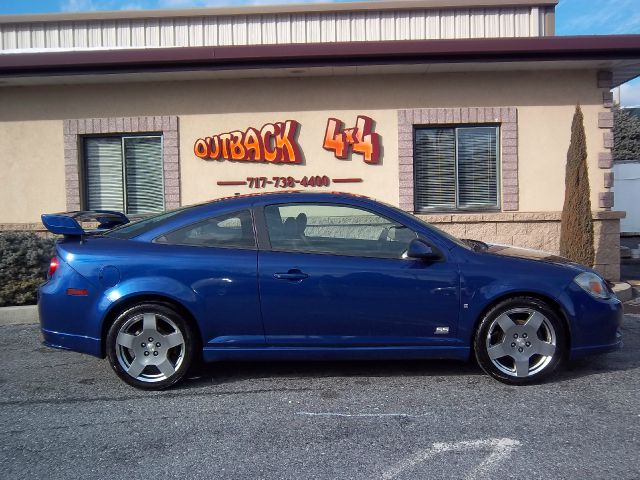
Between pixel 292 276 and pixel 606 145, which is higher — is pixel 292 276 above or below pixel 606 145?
below

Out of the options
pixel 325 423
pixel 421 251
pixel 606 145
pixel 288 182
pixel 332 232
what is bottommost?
pixel 325 423

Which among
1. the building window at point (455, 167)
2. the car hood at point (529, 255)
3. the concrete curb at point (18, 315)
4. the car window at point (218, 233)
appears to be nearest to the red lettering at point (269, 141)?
the building window at point (455, 167)

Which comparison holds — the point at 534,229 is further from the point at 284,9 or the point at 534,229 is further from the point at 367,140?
the point at 284,9

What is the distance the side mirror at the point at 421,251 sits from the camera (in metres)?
4.73

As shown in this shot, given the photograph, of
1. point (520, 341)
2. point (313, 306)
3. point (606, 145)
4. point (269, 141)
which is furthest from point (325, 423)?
point (606, 145)

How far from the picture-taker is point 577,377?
5.08m

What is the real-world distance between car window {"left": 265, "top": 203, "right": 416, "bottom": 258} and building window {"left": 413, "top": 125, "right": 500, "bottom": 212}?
200 inches

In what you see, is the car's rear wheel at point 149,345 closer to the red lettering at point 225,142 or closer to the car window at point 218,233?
the car window at point 218,233

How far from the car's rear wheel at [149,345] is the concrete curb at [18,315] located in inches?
124

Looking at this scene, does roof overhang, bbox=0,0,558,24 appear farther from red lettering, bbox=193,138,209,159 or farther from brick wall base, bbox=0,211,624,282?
brick wall base, bbox=0,211,624,282

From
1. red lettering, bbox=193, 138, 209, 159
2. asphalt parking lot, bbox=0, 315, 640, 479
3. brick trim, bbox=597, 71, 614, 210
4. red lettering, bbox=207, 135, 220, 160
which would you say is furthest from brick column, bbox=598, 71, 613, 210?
red lettering, bbox=193, 138, 209, 159

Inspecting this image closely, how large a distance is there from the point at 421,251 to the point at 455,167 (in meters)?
5.57

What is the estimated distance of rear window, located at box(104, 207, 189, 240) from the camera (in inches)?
197

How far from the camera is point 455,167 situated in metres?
9.95
